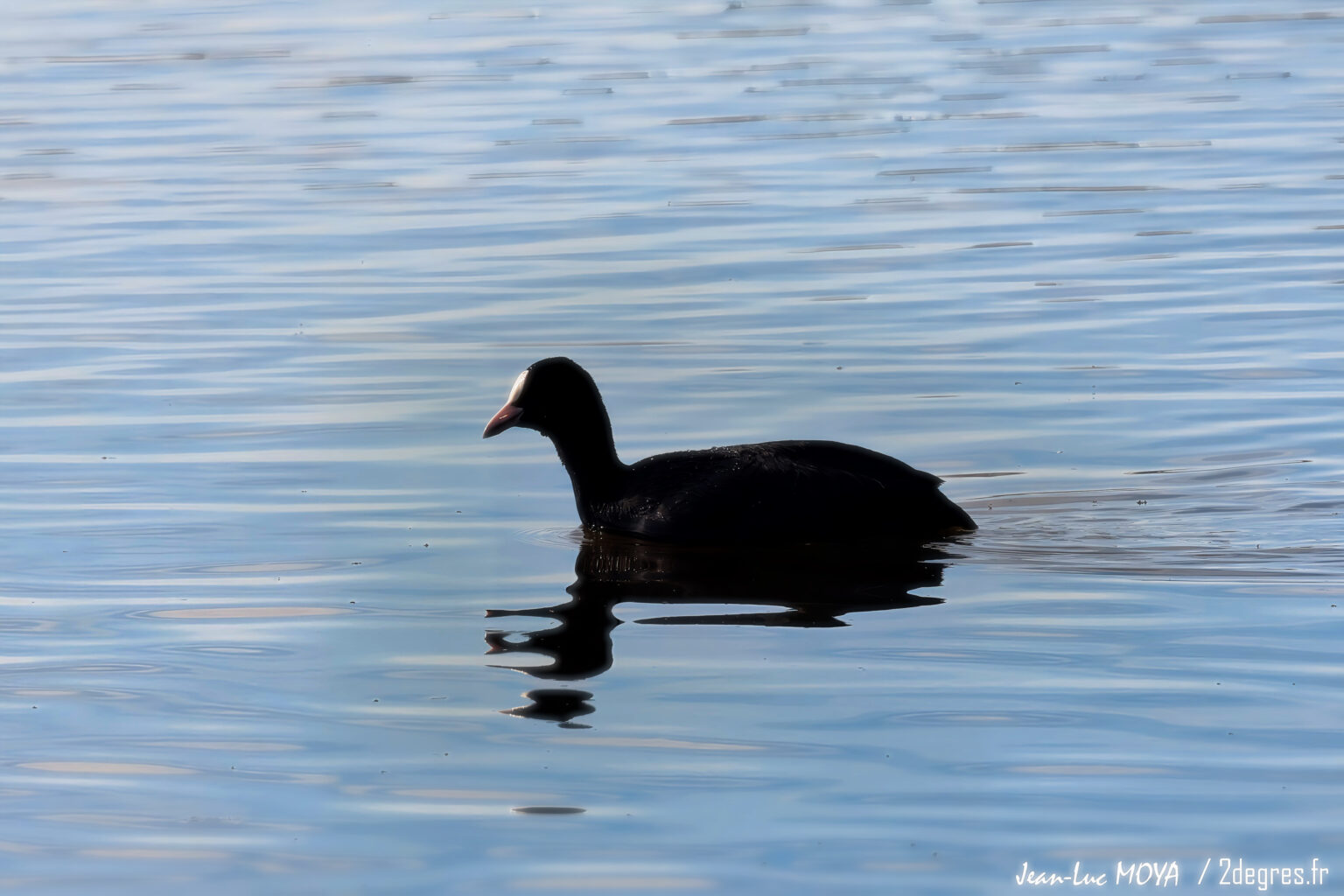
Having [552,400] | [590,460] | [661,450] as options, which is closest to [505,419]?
[552,400]

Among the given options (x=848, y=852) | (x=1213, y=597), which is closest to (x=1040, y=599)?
(x=1213, y=597)

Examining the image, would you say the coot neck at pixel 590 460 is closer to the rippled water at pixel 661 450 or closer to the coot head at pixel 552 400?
the coot head at pixel 552 400

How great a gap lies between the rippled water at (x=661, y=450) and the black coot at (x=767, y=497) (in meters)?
0.22

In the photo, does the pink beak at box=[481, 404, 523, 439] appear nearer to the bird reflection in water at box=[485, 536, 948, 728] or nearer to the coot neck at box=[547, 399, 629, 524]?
the coot neck at box=[547, 399, 629, 524]

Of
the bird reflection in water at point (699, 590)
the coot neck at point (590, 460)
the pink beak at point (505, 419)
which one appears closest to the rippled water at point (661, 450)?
the bird reflection in water at point (699, 590)

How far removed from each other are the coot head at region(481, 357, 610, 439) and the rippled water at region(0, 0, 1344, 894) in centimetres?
42

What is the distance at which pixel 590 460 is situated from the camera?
933 centimetres

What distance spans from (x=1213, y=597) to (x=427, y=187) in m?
11.3

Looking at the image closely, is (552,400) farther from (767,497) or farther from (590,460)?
(767,497)

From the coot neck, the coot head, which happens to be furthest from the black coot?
the coot head

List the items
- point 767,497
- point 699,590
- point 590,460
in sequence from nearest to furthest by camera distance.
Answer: point 699,590, point 767,497, point 590,460

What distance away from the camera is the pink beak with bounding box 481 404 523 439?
30.8ft

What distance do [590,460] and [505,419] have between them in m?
0.43

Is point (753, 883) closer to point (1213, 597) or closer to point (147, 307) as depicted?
point (1213, 597)
